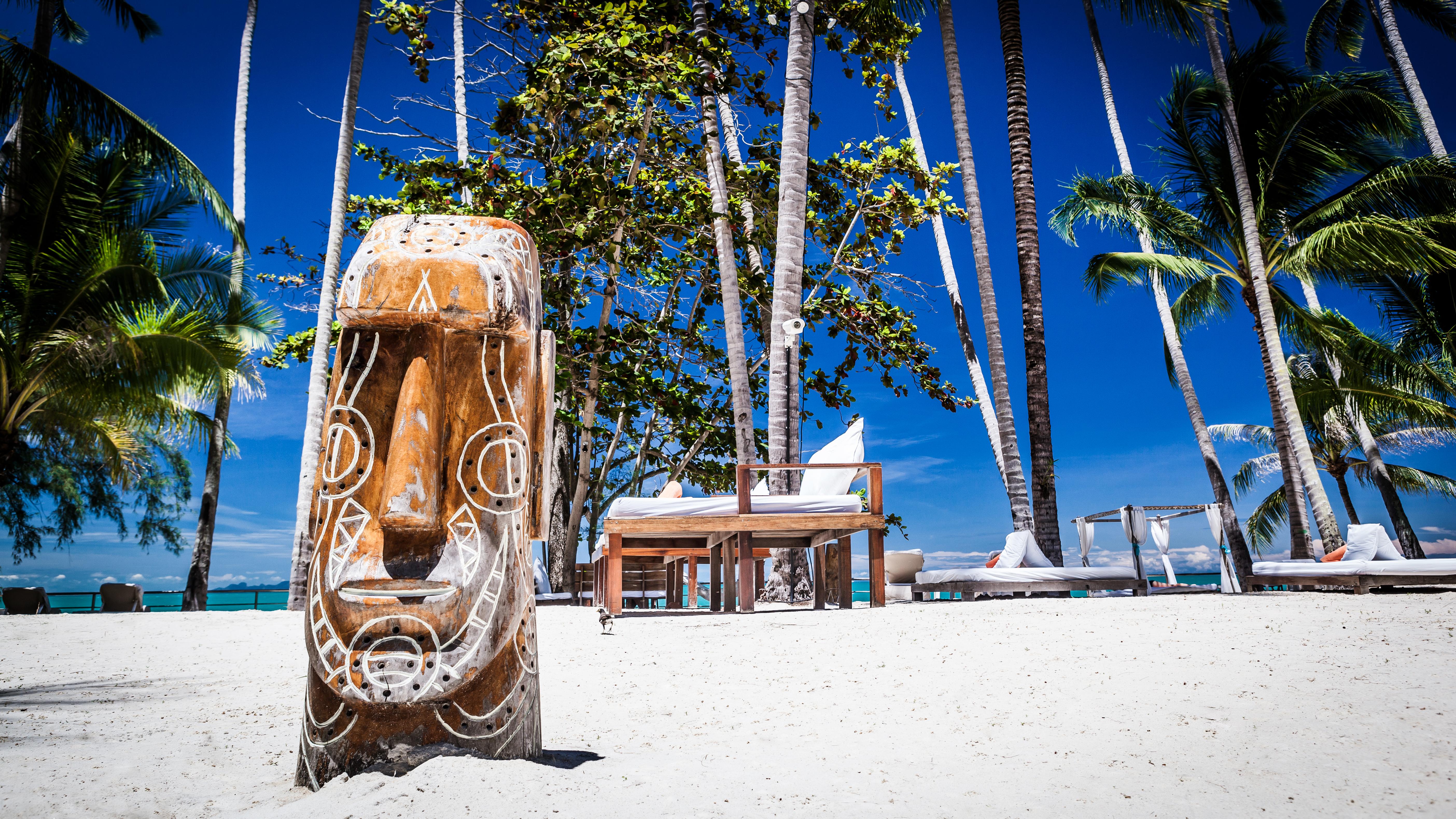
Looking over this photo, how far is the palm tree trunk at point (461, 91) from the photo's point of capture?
1420cm

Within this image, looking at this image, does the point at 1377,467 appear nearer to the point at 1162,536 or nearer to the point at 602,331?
the point at 1162,536

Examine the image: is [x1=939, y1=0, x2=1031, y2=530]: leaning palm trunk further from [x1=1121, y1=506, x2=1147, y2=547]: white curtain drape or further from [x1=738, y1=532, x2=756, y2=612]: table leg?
[x1=738, y1=532, x2=756, y2=612]: table leg

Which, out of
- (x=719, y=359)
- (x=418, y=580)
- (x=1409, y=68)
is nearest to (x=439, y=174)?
(x=719, y=359)

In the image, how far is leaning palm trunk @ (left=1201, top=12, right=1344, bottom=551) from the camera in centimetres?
1338

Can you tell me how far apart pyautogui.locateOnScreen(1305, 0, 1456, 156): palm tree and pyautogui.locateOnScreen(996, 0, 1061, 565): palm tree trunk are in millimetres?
9352

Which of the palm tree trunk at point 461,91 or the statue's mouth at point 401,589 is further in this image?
the palm tree trunk at point 461,91

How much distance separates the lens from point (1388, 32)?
59.5 ft

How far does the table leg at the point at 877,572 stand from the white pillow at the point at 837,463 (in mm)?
681

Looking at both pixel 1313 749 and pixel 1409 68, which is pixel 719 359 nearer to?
pixel 1313 749

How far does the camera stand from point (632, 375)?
13812mm

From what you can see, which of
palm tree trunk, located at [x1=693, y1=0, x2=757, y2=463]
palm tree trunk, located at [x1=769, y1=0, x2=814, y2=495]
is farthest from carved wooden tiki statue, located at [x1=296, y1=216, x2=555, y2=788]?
palm tree trunk, located at [x1=693, y1=0, x2=757, y2=463]

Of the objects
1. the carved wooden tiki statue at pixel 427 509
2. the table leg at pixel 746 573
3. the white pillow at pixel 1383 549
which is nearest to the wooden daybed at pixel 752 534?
the table leg at pixel 746 573

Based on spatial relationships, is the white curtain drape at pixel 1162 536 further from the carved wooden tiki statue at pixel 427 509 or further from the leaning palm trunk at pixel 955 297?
the carved wooden tiki statue at pixel 427 509

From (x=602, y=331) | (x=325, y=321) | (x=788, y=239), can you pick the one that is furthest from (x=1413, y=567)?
(x=325, y=321)
